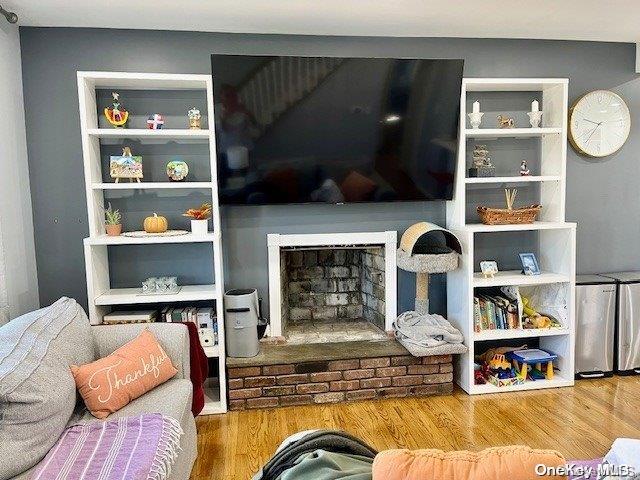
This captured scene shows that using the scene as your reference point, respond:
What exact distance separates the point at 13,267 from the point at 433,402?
110 inches

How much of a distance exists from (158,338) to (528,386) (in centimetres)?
252

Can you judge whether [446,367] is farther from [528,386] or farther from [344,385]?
[344,385]

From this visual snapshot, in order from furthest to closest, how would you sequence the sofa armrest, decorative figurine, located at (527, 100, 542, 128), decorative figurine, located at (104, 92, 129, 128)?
decorative figurine, located at (527, 100, 542, 128) < decorative figurine, located at (104, 92, 129, 128) < the sofa armrest

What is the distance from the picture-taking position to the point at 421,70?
10.5 feet

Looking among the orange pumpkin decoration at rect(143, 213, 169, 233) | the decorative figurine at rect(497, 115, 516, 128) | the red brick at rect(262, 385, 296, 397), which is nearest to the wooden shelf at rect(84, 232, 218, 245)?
the orange pumpkin decoration at rect(143, 213, 169, 233)

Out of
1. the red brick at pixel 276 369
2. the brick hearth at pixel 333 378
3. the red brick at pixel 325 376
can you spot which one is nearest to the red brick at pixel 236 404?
the brick hearth at pixel 333 378

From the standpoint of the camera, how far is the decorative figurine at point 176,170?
3162 mm

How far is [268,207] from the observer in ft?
11.5

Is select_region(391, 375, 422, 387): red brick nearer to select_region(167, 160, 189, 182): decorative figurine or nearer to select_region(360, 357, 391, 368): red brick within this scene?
select_region(360, 357, 391, 368): red brick

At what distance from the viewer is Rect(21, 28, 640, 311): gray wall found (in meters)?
3.20

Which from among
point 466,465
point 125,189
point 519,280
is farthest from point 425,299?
point 466,465

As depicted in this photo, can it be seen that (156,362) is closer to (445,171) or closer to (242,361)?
(242,361)

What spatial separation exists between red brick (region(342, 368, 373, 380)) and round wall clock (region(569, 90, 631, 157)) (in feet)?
7.67

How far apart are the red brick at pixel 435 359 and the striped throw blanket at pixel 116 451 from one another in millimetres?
1826
